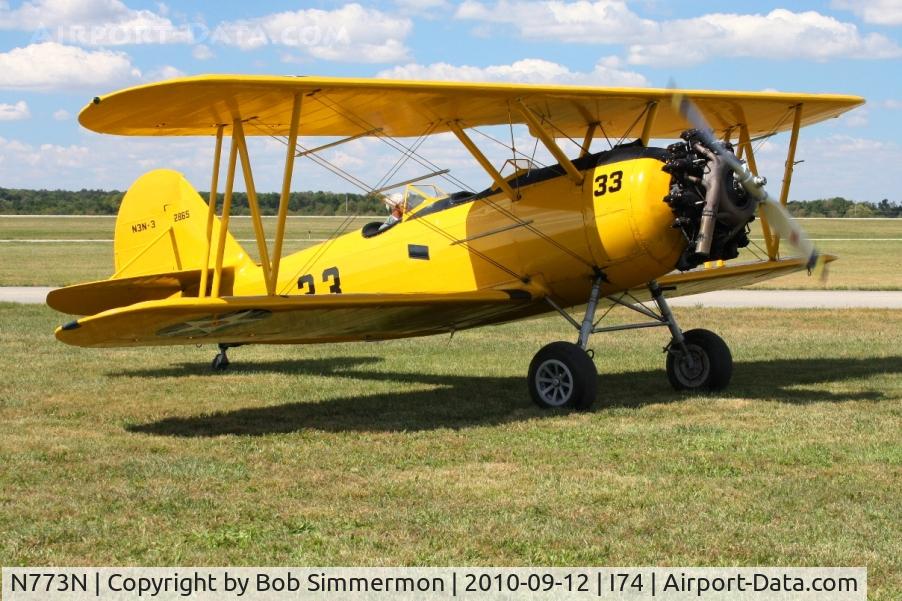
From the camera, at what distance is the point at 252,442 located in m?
7.79

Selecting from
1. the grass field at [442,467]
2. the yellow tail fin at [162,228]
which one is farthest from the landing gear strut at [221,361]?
the yellow tail fin at [162,228]

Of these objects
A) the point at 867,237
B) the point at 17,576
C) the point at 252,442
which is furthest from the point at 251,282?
the point at 867,237

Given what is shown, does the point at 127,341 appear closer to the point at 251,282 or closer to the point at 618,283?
the point at 251,282

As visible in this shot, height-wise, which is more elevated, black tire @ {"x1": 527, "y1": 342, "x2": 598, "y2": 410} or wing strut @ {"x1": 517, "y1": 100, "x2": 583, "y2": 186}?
wing strut @ {"x1": 517, "y1": 100, "x2": 583, "y2": 186}

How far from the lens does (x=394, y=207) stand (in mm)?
10703

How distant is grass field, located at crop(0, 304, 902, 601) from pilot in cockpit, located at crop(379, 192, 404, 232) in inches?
64.3

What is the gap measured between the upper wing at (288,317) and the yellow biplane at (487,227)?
0.02 meters

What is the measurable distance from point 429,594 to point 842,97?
8.54 m

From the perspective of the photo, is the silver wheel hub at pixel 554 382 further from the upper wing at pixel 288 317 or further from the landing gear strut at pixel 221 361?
the landing gear strut at pixel 221 361

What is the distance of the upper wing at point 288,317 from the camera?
7.74 m

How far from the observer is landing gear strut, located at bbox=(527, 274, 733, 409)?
29.4 feet

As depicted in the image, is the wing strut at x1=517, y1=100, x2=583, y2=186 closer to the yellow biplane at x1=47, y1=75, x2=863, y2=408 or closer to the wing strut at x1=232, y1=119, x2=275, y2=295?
the yellow biplane at x1=47, y1=75, x2=863, y2=408

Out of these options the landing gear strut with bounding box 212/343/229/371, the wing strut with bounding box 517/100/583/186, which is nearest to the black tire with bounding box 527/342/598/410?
the wing strut with bounding box 517/100/583/186

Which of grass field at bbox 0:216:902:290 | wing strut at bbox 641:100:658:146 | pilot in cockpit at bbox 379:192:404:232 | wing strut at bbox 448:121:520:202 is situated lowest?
grass field at bbox 0:216:902:290
